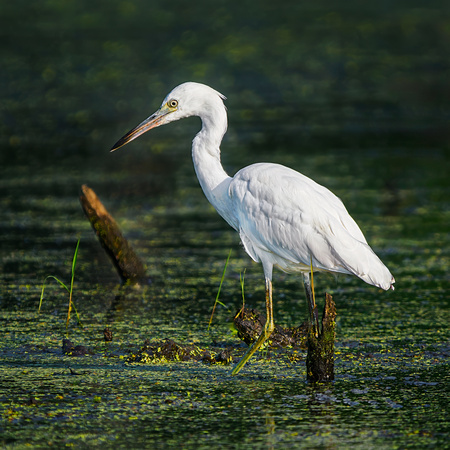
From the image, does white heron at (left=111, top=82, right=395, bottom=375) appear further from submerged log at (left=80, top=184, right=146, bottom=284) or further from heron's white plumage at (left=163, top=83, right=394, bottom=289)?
submerged log at (left=80, top=184, right=146, bottom=284)

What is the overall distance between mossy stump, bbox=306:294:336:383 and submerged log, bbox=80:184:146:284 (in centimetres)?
268

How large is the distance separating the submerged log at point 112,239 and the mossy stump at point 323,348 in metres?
2.68

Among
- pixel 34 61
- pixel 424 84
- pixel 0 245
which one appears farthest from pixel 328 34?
pixel 0 245

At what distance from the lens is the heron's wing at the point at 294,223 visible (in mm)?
5621

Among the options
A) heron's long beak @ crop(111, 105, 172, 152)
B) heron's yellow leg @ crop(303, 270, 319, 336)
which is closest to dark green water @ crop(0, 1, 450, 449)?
heron's yellow leg @ crop(303, 270, 319, 336)

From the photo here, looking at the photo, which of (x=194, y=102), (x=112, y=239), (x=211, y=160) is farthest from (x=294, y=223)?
(x=112, y=239)

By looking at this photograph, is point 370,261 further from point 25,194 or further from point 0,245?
point 25,194

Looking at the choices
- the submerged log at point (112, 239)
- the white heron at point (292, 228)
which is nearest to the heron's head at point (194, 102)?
the white heron at point (292, 228)

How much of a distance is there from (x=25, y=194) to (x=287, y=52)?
9.66 metres

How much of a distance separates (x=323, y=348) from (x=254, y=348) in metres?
0.50

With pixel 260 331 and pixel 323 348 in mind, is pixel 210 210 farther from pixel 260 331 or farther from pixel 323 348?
pixel 323 348

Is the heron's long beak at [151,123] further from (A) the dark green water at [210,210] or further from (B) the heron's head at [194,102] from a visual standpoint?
(A) the dark green water at [210,210]

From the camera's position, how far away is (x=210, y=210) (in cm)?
1015

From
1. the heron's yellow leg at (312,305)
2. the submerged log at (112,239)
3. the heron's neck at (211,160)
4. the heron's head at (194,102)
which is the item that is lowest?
the heron's yellow leg at (312,305)
